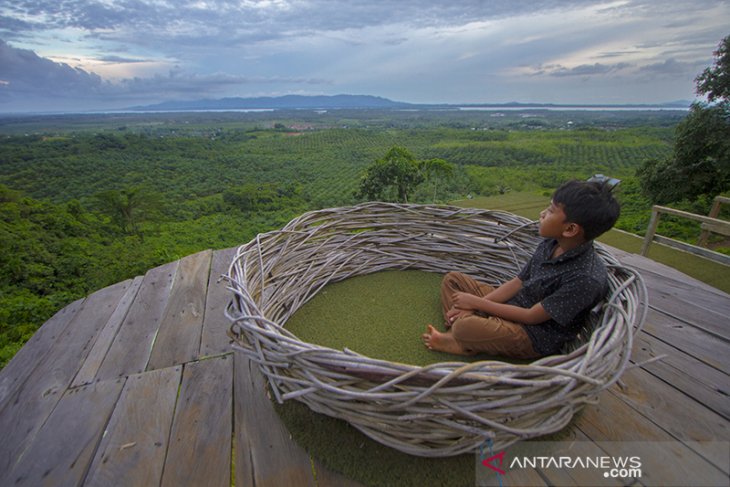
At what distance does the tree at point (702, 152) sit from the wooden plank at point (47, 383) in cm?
865

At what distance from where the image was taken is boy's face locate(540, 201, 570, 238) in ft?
2.89

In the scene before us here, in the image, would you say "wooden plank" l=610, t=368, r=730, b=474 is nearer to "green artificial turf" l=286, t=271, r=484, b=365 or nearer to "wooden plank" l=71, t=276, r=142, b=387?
"green artificial turf" l=286, t=271, r=484, b=365

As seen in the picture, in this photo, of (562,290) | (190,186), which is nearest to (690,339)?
(562,290)

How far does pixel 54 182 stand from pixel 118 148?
1085 centimetres

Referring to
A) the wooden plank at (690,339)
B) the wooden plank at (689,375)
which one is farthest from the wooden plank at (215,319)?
the wooden plank at (690,339)

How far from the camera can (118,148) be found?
32.6 m

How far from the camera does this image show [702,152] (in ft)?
20.7

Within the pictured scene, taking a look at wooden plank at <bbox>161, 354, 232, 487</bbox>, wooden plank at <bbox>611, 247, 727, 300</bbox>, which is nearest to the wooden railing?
wooden plank at <bbox>611, 247, 727, 300</bbox>

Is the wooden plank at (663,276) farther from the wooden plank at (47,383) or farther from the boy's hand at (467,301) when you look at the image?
the wooden plank at (47,383)

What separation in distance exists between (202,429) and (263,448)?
18 centimetres

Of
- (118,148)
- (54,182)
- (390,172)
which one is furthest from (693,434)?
(118,148)

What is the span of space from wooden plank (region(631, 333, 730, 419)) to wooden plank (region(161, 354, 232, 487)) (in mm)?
1077

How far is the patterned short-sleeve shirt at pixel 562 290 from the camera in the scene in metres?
0.84

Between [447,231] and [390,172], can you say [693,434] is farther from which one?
[390,172]
